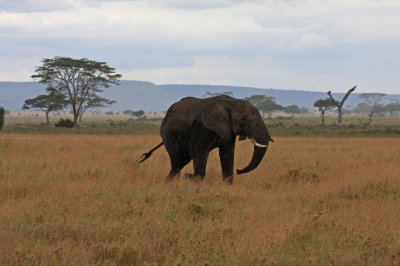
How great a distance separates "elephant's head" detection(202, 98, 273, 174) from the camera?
37.9ft

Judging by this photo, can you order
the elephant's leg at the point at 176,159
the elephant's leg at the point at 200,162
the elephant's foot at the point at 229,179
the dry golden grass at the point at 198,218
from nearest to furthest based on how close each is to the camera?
the dry golden grass at the point at 198,218 < the elephant's leg at the point at 200,162 < the elephant's foot at the point at 229,179 < the elephant's leg at the point at 176,159

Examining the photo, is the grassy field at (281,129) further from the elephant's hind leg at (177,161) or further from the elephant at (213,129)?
the elephant at (213,129)

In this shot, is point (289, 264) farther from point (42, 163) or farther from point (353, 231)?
point (42, 163)

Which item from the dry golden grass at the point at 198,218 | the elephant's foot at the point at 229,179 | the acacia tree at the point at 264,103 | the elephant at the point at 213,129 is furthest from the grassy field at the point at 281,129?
the acacia tree at the point at 264,103

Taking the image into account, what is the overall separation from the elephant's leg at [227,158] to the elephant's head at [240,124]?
13.2 inches

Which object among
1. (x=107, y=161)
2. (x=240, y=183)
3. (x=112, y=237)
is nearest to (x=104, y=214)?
(x=112, y=237)

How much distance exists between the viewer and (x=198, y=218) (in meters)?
8.39

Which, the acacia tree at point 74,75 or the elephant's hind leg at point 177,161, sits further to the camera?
the acacia tree at point 74,75

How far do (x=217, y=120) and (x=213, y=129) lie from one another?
0.72ft

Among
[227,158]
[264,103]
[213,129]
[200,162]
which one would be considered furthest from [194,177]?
[264,103]

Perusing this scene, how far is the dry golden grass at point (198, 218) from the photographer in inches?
243

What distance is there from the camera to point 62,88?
63375 mm

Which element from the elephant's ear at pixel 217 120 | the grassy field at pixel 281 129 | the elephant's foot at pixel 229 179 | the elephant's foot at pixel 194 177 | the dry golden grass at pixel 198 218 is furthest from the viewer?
the grassy field at pixel 281 129

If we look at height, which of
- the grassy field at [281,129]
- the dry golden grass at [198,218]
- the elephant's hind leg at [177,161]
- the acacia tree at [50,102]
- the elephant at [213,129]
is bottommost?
the grassy field at [281,129]
